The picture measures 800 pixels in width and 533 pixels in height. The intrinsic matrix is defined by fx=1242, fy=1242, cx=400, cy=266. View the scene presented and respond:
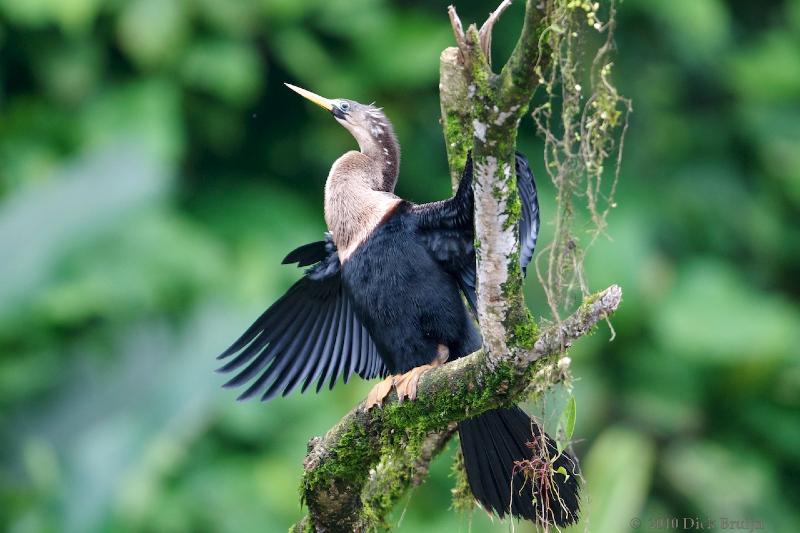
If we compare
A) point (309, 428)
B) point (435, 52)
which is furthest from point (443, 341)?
point (435, 52)

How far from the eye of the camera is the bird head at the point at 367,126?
422 cm

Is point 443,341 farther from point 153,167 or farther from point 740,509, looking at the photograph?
point 740,509

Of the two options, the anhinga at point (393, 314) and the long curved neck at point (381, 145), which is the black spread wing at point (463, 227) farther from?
the long curved neck at point (381, 145)

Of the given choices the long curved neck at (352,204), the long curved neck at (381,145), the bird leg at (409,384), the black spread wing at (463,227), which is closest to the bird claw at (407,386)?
the bird leg at (409,384)

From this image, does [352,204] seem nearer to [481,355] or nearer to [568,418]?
[481,355]

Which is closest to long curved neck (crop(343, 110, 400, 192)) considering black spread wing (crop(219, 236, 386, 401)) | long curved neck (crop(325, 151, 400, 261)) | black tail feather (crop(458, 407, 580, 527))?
long curved neck (crop(325, 151, 400, 261))

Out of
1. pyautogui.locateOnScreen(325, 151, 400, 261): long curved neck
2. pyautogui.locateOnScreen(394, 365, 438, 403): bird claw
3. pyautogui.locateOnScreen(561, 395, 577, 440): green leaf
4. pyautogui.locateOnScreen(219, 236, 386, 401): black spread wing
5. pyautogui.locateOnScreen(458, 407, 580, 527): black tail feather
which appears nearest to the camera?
pyautogui.locateOnScreen(561, 395, 577, 440): green leaf

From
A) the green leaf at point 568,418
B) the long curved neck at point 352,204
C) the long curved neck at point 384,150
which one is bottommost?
→ the green leaf at point 568,418

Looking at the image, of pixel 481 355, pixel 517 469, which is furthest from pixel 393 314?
pixel 481 355

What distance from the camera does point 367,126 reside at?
425 centimetres

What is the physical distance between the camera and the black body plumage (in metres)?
3.50

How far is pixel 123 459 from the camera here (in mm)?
2809

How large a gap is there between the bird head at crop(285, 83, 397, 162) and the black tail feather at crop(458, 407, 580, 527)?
3.56 ft

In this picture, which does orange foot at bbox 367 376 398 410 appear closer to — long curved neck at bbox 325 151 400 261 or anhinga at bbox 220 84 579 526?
anhinga at bbox 220 84 579 526
